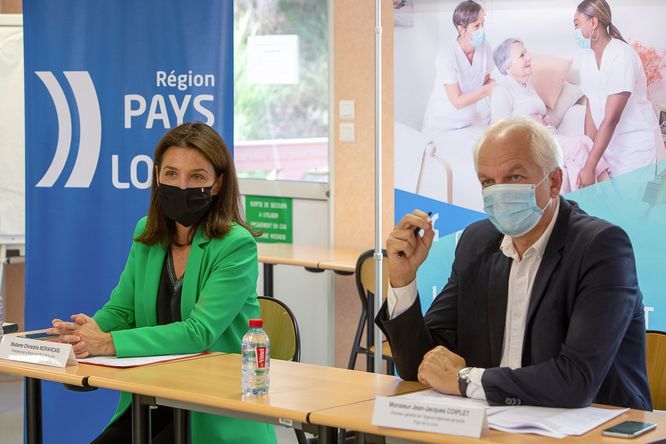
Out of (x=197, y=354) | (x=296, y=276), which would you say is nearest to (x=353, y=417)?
(x=197, y=354)

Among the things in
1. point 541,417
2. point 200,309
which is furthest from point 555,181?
point 200,309

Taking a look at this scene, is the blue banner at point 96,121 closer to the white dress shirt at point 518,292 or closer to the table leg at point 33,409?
the table leg at point 33,409

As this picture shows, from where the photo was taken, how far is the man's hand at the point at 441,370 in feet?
8.07

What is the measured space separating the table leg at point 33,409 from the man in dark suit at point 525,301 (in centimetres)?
113

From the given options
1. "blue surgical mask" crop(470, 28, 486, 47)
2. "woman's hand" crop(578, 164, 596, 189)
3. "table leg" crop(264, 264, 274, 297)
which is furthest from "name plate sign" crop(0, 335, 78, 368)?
"table leg" crop(264, 264, 274, 297)

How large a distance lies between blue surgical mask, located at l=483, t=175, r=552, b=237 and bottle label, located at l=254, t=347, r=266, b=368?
667 millimetres

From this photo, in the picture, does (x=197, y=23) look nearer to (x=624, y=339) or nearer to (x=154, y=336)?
(x=154, y=336)

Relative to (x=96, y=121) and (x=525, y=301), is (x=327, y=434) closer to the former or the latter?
(x=525, y=301)

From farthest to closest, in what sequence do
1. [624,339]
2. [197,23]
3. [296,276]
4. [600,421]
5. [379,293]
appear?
[296,276] → [379,293] → [197,23] → [624,339] → [600,421]

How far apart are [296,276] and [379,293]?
6.97 feet

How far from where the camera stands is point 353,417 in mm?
2285

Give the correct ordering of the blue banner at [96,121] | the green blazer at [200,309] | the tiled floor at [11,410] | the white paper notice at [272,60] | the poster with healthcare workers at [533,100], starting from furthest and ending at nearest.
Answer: the white paper notice at [272,60], the tiled floor at [11,410], the poster with healthcare workers at [533,100], the blue banner at [96,121], the green blazer at [200,309]

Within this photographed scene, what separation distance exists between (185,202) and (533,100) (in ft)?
7.12

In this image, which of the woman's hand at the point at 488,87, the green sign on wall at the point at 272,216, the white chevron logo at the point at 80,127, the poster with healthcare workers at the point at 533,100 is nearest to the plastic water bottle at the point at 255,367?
the white chevron logo at the point at 80,127
